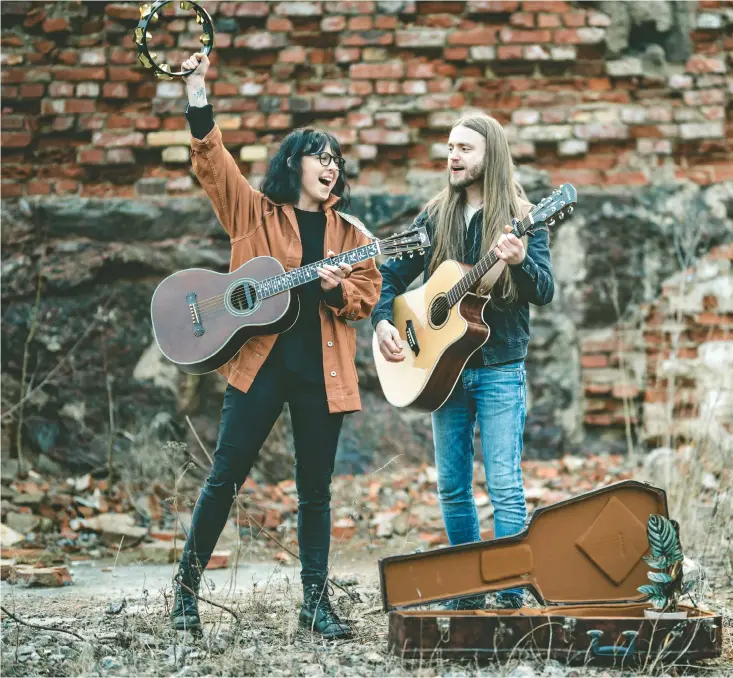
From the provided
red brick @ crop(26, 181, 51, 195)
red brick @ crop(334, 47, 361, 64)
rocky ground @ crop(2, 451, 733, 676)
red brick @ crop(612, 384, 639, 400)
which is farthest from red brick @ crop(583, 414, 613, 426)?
red brick @ crop(26, 181, 51, 195)

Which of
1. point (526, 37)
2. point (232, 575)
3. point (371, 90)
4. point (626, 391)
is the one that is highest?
point (526, 37)

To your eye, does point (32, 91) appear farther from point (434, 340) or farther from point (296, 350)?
point (434, 340)

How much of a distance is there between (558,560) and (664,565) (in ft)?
1.23

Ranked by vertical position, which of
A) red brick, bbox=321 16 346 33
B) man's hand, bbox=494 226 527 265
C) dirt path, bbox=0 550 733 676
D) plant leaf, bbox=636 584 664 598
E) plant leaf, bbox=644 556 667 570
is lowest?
dirt path, bbox=0 550 733 676

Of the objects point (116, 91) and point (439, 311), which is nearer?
point (439, 311)

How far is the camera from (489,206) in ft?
12.0

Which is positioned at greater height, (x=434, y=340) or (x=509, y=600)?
(x=434, y=340)

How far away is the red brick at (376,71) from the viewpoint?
6711 mm

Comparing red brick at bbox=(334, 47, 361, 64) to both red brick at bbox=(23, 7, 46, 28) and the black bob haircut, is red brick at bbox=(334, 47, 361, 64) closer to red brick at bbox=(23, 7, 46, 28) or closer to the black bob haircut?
red brick at bbox=(23, 7, 46, 28)

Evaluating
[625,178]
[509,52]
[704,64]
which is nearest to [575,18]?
[509,52]

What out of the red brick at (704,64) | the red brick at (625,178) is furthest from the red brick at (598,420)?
the red brick at (704,64)

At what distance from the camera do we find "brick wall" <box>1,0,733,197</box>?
6.71 metres

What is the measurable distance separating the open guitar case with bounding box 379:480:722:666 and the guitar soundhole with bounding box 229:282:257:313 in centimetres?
112

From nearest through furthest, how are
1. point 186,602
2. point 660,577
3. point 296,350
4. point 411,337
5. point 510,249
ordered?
1. point 660,577
2. point 510,249
3. point 186,602
4. point 296,350
5. point 411,337
